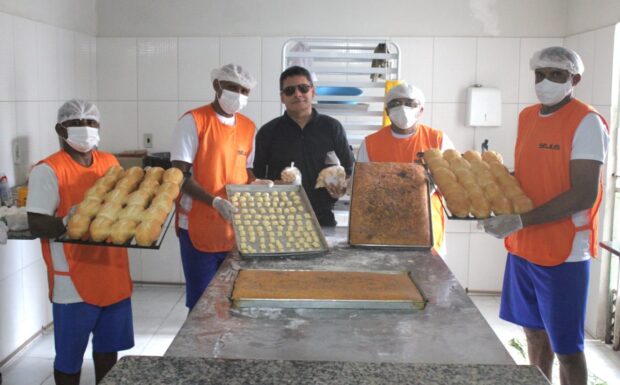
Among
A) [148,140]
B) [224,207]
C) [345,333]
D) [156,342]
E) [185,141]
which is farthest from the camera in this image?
[148,140]

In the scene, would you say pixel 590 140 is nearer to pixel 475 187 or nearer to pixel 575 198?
pixel 575 198

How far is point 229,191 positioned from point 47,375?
5.50 feet

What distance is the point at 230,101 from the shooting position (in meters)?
3.08

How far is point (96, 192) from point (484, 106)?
3344 millimetres

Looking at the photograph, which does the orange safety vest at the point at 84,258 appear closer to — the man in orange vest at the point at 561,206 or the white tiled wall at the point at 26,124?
the white tiled wall at the point at 26,124

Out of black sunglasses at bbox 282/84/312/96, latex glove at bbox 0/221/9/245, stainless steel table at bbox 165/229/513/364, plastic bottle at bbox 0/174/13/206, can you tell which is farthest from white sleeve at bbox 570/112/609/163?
plastic bottle at bbox 0/174/13/206

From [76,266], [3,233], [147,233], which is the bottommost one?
[76,266]

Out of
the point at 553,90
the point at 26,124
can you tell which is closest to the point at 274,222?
the point at 553,90

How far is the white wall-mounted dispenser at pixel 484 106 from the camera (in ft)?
15.5

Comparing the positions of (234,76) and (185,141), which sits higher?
(234,76)

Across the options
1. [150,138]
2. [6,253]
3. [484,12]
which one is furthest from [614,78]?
[6,253]

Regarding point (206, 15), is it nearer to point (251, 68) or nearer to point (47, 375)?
point (251, 68)

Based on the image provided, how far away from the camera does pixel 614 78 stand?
387 centimetres

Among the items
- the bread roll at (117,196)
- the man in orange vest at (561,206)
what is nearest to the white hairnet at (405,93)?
the man in orange vest at (561,206)
